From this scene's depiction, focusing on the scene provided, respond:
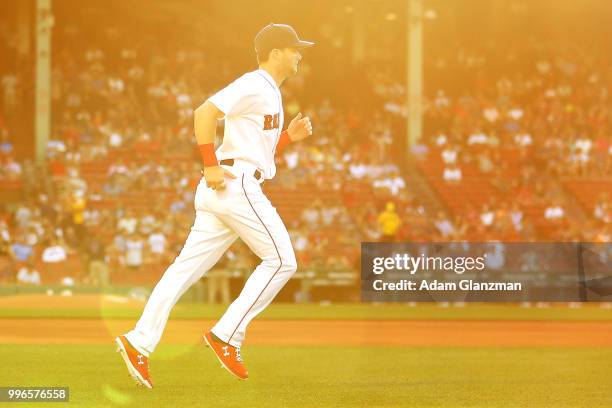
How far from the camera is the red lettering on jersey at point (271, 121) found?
7648 mm

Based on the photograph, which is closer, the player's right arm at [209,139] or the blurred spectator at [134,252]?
the player's right arm at [209,139]

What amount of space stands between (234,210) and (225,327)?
29.4 inches

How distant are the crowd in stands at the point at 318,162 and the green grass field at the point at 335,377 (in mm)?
11097

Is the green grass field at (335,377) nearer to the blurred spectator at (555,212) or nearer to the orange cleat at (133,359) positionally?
the orange cleat at (133,359)

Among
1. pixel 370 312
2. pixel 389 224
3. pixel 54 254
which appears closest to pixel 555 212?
pixel 389 224

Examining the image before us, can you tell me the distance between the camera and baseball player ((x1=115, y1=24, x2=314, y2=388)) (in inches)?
293

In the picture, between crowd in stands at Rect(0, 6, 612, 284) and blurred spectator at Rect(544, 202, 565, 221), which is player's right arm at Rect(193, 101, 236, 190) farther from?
blurred spectator at Rect(544, 202, 565, 221)

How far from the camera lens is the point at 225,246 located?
308 inches

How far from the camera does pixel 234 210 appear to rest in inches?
296

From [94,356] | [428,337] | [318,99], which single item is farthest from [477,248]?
[94,356]

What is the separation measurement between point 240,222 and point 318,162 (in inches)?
790

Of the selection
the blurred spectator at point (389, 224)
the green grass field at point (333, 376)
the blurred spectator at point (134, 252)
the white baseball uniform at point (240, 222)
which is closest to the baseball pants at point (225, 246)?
the white baseball uniform at point (240, 222)

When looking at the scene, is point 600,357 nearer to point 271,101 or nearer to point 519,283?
point 271,101

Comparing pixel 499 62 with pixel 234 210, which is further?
pixel 499 62
